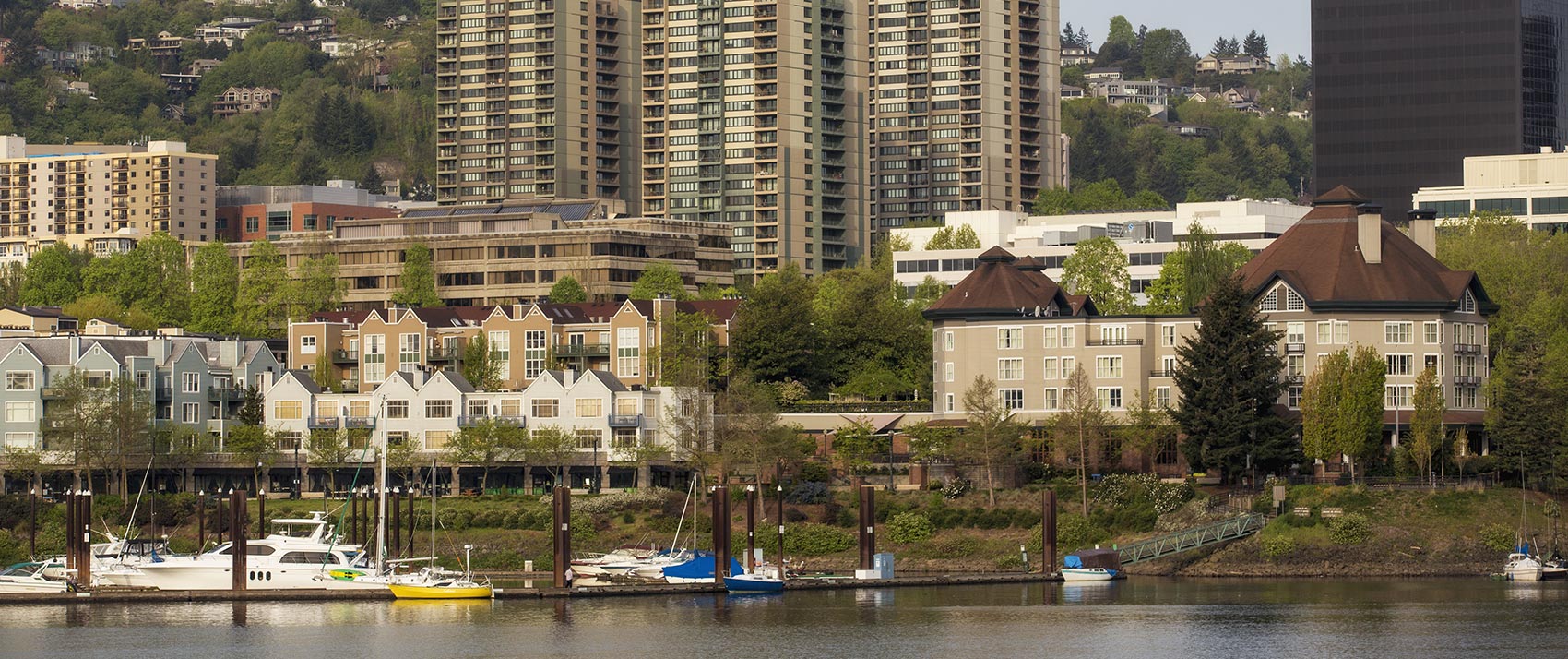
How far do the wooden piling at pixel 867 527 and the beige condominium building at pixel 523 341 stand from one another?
165 ft

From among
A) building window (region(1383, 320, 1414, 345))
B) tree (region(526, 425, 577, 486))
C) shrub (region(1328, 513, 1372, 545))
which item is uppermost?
building window (region(1383, 320, 1414, 345))

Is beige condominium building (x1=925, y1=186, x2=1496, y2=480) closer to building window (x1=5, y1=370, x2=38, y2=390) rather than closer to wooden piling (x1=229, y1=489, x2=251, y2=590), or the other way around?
wooden piling (x1=229, y1=489, x2=251, y2=590)

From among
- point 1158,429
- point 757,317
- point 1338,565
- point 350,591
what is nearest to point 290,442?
point 757,317

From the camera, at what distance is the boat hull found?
137000mm

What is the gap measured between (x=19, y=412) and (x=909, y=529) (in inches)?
2444

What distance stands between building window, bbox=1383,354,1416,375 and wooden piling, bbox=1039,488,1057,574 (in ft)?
95.2

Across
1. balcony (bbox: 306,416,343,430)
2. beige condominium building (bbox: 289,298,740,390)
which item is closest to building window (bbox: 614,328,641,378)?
beige condominium building (bbox: 289,298,740,390)

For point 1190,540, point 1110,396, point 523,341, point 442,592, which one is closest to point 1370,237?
point 1110,396

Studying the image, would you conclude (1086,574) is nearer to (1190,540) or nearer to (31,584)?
(1190,540)

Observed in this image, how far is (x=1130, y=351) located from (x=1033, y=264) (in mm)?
11658

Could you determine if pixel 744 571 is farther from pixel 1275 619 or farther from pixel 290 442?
pixel 290 442

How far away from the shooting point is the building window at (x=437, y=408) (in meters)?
180

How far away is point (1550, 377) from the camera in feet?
506

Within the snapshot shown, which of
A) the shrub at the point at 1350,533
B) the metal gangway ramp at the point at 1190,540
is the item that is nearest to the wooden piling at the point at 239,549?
the metal gangway ramp at the point at 1190,540
